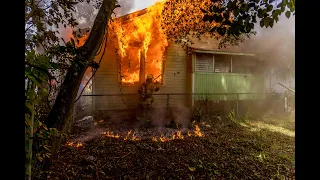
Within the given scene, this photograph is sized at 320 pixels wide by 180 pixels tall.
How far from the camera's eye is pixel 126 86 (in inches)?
477

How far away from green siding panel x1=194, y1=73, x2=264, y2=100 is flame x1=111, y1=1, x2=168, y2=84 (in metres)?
2.91

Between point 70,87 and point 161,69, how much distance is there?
839cm

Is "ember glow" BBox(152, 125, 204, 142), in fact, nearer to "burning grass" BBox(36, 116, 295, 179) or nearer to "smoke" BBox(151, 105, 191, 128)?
Result: "burning grass" BBox(36, 116, 295, 179)

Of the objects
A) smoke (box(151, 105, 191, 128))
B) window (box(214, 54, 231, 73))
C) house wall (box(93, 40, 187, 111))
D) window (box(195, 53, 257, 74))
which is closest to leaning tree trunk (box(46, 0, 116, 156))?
house wall (box(93, 40, 187, 111))

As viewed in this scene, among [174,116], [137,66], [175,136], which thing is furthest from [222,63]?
[175,136]

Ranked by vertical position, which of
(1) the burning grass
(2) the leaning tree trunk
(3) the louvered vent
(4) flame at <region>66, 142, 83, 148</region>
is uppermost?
(3) the louvered vent

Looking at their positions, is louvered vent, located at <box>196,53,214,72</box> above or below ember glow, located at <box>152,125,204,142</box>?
above

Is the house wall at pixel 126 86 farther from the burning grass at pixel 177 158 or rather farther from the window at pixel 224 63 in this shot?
the burning grass at pixel 177 158

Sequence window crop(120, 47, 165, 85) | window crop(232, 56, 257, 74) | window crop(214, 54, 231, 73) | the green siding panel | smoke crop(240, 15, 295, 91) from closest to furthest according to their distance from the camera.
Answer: window crop(120, 47, 165, 85) → the green siding panel → window crop(214, 54, 231, 73) → window crop(232, 56, 257, 74) → smoke crop(240, 15, 295, 91)

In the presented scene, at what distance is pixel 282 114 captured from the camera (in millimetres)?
15219

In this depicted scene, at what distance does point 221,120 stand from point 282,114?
6.29 meters

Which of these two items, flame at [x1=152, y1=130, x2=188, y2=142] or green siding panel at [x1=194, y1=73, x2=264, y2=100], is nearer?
flame at [x1=152, y1=130, x2=188, y2=142]

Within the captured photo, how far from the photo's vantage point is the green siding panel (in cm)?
1355
